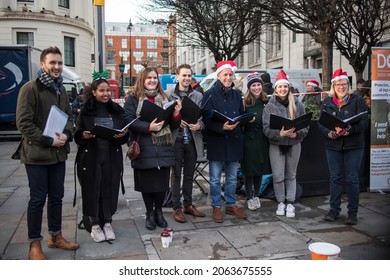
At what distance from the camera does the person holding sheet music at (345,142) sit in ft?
15.3

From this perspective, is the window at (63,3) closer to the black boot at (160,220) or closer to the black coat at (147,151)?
the black coat at (147,151)

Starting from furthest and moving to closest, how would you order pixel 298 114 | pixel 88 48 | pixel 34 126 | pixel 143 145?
1. pixel 88 48
2. pixel 298 114
3. pixel 143 145
4. pixel 34 126

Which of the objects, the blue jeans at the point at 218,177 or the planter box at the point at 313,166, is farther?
the planter box at the point at 313,166

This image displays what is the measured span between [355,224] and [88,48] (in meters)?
6.19

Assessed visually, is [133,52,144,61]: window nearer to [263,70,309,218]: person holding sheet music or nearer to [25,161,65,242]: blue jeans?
[263,70,309,218]: person holding sheet music

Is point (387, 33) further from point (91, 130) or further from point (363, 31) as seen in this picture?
point (91, 130)

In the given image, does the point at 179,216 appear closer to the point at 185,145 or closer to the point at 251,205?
the point at 185,145

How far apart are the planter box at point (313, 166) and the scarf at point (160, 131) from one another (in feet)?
8.12

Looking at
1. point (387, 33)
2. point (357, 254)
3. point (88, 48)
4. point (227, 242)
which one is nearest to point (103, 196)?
point (227, 242)

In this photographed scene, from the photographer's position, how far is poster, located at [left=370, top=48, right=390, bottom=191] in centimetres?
579

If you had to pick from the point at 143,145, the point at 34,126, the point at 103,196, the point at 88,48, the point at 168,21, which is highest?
the point at 168,21

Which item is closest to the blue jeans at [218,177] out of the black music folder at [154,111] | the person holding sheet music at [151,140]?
the person holding sheet music at [151,140]

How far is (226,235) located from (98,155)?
1.68 m

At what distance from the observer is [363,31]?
472 inches
